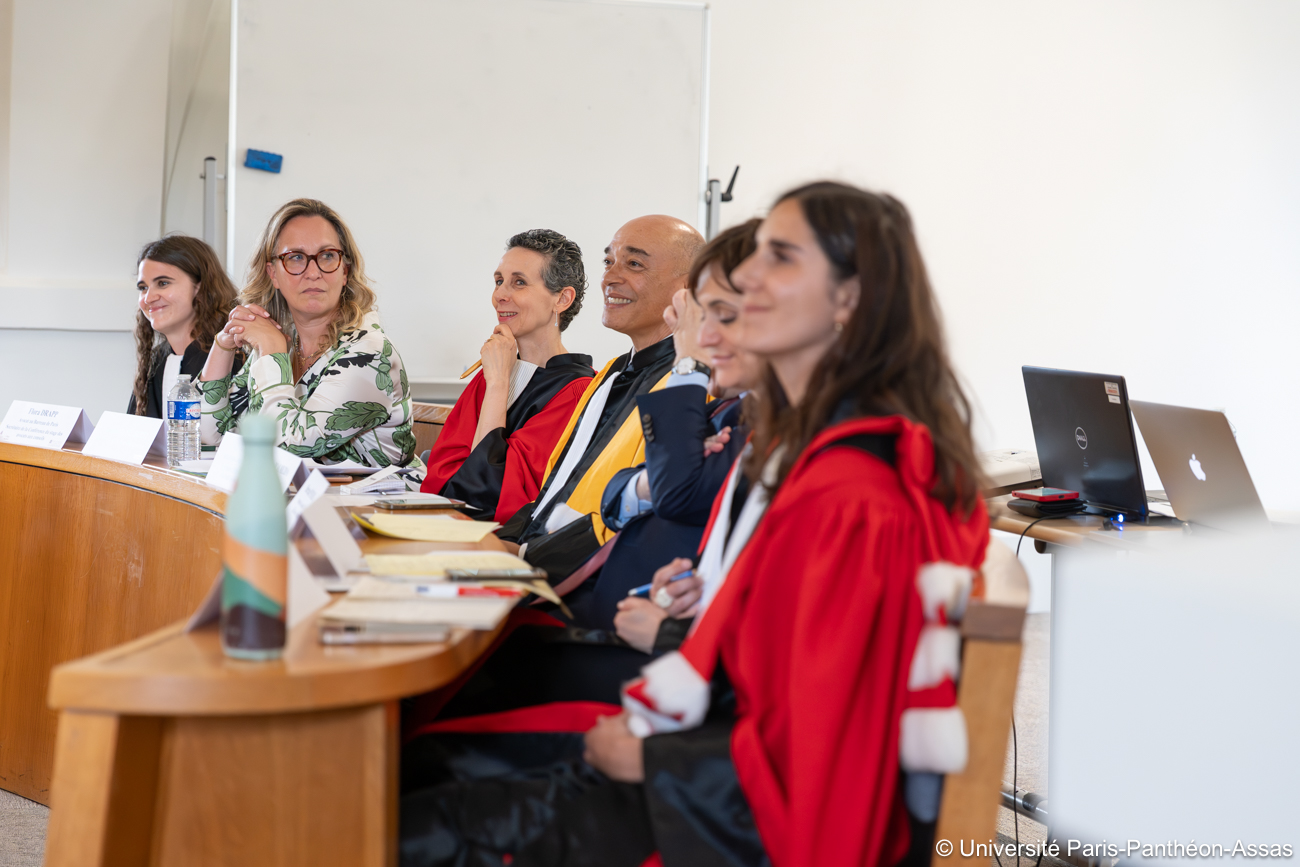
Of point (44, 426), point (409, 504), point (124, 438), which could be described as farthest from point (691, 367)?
point (44, 426)

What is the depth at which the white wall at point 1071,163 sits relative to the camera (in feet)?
12.5

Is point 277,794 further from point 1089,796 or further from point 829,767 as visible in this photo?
point 1089,796

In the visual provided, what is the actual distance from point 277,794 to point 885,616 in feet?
1.95

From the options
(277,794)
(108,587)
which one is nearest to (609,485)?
(277,794)

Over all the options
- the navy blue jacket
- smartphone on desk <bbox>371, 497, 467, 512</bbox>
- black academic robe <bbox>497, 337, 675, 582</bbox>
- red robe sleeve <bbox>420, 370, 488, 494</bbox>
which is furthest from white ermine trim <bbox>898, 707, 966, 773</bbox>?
red robe sleeve <bbox>420, 370, 488, 494</bbox>

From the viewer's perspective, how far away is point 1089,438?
2.34 meters

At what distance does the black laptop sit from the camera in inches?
87.7

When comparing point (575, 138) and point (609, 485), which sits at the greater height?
point (575, 138)

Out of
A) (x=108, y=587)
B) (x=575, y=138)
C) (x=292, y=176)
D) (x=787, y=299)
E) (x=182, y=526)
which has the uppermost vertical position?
(x=575, y=138)

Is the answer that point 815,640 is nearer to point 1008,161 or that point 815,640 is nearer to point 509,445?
point 509,445

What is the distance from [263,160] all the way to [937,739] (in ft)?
10.1

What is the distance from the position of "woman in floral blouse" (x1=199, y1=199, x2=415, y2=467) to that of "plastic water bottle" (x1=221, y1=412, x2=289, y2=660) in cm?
155

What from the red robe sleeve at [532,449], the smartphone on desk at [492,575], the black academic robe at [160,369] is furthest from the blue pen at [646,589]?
the black academic robe at [160,369]

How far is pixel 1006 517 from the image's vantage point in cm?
233
